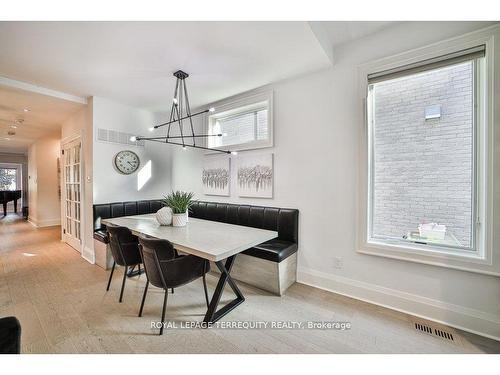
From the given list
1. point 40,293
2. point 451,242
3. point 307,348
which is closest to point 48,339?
point 40,293

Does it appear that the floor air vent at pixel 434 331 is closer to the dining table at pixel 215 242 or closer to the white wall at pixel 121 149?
the dining table at pixel 215 242

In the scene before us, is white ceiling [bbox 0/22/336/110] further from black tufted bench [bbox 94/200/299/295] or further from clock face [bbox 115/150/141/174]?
black tufted bench [bbox 94/200/299/295]

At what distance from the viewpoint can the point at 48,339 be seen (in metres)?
1.71

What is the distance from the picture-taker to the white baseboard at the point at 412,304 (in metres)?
1.76

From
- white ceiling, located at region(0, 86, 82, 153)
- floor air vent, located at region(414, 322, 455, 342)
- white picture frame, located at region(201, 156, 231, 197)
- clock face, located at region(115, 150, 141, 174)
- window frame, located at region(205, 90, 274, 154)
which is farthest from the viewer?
clock face, located at region(115, 150, 141, 174)

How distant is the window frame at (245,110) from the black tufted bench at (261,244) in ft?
3.01

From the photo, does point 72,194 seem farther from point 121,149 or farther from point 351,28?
point 351,28

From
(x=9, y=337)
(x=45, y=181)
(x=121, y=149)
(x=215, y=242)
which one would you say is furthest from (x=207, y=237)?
(x=45, y=181)

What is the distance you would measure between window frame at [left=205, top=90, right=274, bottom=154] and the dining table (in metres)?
1.29

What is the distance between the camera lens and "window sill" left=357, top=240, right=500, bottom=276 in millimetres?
1747

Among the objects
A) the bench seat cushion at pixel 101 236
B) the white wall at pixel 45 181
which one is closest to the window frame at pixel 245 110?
the bench seat cushion at pixel 101 236

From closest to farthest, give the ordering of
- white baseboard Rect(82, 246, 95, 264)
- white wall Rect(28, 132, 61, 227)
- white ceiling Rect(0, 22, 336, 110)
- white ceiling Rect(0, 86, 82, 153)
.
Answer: white ceiling Rect(0, 22, 336, 110) < white ceiling Rect(0, 86, 82, 153) < white baseboard Rect(82, 246, 95, 264) < white wall Rect(28, 132, 61, 227)

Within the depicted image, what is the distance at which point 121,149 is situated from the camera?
3.74 metres

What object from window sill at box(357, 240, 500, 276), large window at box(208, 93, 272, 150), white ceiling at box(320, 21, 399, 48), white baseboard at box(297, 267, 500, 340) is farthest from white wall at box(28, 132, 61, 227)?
window sill at box(357, 240, 500, 276)
